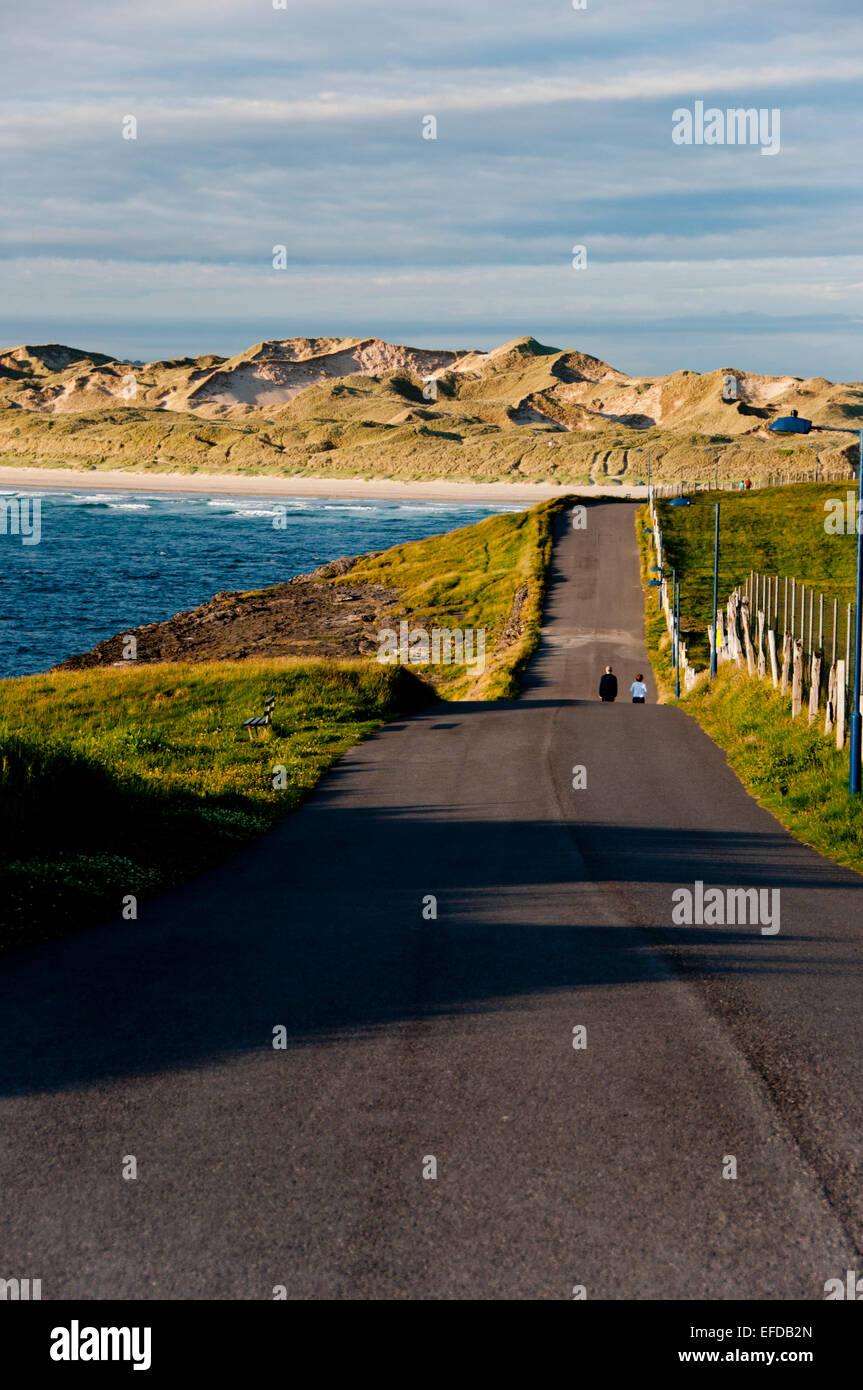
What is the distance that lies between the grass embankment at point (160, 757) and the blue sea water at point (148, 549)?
20356 millimetres

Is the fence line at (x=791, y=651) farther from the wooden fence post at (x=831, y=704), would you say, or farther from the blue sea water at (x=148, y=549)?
the blue sea water at (x=148, y=549)

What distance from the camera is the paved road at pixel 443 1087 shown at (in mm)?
6152

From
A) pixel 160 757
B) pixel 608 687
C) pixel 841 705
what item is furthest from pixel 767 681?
pixel 160 757

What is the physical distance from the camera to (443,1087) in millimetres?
8070

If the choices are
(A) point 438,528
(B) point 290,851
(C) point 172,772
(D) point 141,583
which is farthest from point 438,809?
(A) point 438,528

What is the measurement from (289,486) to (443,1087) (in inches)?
6205

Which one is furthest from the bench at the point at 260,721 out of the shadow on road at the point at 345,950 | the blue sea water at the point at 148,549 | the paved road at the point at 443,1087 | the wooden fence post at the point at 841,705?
the blue sea water at the point at 148,549

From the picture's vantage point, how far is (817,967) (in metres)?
10.9

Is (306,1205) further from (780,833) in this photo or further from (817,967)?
(780,833)

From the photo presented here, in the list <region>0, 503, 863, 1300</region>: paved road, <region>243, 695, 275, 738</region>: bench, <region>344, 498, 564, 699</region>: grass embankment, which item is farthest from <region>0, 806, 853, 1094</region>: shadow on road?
<region>344, 498, 564, 699</region>: grass embankment

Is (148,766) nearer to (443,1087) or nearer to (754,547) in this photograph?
(443,1087)

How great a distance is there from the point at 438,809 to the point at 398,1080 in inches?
437

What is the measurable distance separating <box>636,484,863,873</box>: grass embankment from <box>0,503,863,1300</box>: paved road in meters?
3.11

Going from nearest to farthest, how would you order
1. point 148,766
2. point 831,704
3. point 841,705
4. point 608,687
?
point 841,705 < point 831,704 < point 148,766 < point 608,687
